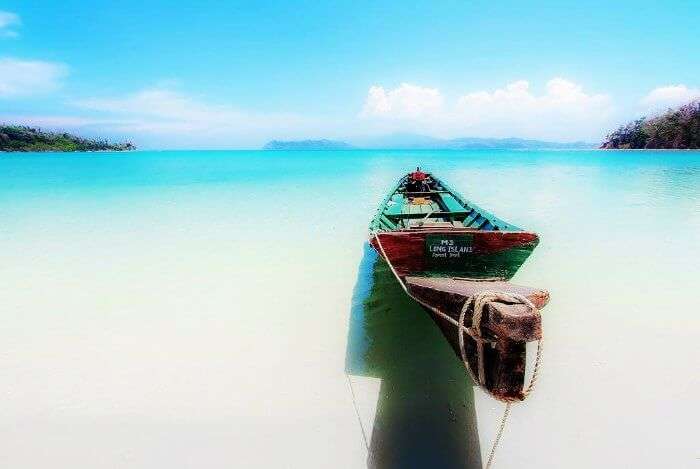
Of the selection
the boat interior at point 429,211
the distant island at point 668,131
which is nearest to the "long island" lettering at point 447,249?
the boat interior at point 429,211

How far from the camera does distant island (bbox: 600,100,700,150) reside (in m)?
84.8

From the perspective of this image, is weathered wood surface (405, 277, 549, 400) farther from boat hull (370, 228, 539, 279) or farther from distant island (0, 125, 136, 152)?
distant island (0, 125, 136, 152)

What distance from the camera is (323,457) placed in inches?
141

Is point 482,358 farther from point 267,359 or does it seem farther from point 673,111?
point 673,111

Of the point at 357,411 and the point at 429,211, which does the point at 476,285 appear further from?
the point at 429,211

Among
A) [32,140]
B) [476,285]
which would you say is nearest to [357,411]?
[476,285]

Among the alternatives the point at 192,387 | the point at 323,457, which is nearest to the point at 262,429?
the point at 323,457

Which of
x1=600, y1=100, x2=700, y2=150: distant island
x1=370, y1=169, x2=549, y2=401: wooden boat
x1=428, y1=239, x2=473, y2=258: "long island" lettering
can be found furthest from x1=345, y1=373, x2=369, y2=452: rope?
x1=600, y1=100, x2=700, y2=150: distant island

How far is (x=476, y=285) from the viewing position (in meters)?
3.60

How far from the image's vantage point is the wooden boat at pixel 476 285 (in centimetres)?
258

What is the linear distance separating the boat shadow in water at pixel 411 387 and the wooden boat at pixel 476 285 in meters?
1.03

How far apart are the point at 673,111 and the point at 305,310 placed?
12016 cm

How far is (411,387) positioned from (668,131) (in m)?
116

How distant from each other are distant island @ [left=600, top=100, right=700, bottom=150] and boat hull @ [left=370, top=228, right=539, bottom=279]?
11052 centimetres
